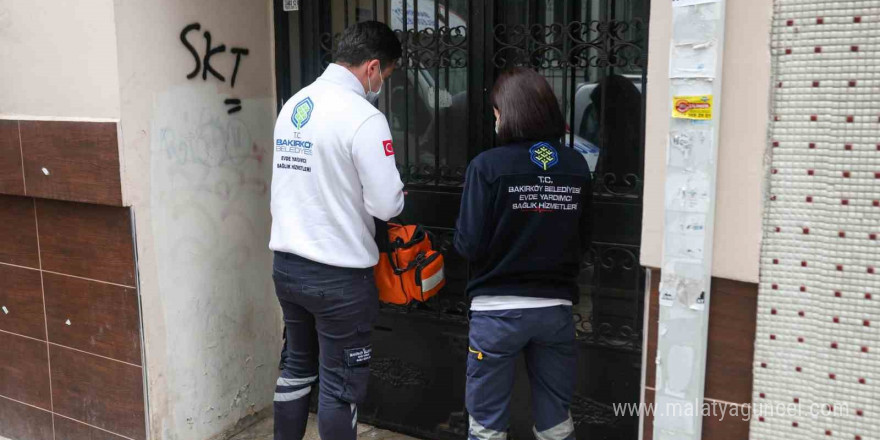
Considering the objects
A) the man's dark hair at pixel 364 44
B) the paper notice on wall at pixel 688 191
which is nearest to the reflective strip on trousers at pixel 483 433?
the paper notice on wall at pixel 688 191

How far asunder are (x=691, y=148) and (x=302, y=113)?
1.48 metres

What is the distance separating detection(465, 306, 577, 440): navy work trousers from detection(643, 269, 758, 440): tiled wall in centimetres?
61

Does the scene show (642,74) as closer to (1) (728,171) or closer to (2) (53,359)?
(1) (728,171)

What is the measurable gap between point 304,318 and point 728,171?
1830 mm

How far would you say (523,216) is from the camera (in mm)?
2654

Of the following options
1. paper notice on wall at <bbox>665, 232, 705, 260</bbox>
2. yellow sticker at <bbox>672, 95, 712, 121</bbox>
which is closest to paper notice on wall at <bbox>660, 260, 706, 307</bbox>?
paper notice on wall at <bbox>665, 232, 705, 260</bbox>

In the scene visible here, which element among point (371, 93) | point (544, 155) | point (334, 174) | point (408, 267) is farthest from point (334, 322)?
point (544, 155)

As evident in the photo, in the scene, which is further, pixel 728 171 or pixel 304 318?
pixel 304 318

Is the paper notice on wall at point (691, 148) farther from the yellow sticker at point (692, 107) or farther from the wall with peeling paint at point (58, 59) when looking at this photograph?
the wall with peeling paint at point (58, 59)

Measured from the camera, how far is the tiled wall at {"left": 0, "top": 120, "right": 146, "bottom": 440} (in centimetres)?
349

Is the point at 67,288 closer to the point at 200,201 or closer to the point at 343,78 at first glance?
the point at 200,201

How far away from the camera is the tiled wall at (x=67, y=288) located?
11.4 feet

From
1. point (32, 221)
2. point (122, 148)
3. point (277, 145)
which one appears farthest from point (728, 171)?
point (32, 221)

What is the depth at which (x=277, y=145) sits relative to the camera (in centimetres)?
308
